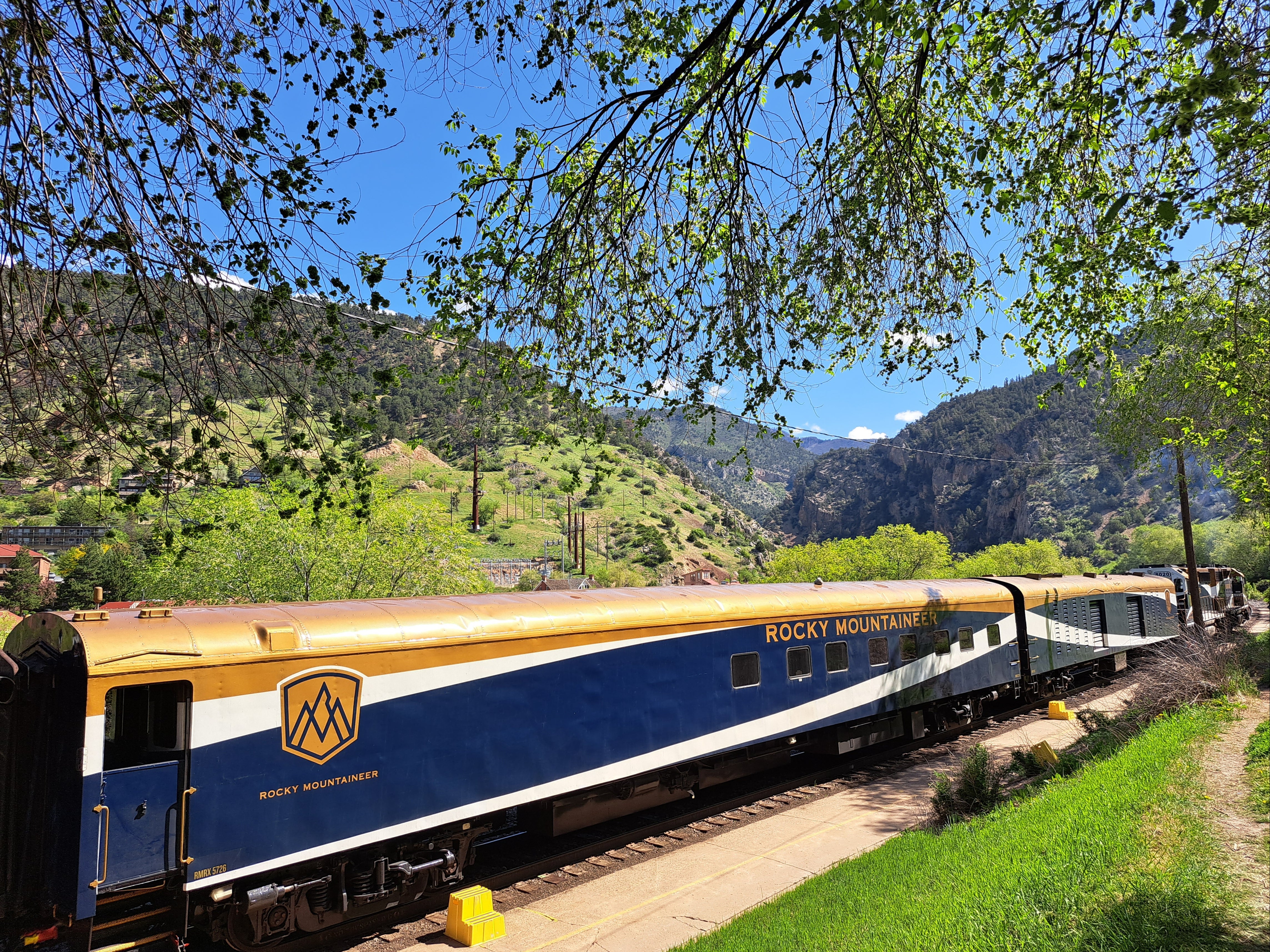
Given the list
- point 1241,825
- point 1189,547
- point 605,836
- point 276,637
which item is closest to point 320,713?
point 276,637

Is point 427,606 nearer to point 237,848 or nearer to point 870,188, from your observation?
point 237,848

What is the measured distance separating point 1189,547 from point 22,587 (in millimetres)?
75757

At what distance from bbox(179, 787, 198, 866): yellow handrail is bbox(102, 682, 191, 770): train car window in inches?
12.7

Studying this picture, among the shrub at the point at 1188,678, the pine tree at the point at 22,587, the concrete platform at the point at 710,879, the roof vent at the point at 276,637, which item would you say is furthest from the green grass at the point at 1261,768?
the pine tree at the point at 22,587

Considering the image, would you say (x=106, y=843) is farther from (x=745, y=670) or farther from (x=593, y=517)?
(x=593, y=517)

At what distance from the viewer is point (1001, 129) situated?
6.80 meters

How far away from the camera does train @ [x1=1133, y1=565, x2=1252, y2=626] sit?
30.8m

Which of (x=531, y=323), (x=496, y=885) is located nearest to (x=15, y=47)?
(x=531, y=323)

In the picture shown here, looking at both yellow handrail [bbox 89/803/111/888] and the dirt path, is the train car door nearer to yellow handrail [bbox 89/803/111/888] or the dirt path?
yellow handrail [bbox 89/803/111/888]

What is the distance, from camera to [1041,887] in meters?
6.75

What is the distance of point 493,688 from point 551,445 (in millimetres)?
2973

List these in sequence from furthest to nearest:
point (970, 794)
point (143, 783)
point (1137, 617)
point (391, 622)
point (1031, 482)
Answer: point (1031, 482)
point (1137, 617)
point (970, 794)
point (391, 622)
point (143, 783)

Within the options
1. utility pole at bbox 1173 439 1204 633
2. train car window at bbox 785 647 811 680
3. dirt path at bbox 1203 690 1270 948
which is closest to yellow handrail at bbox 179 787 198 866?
dirt path at bbox 1203 690 1270 948

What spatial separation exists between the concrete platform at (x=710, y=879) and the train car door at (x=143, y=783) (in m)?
2.79
